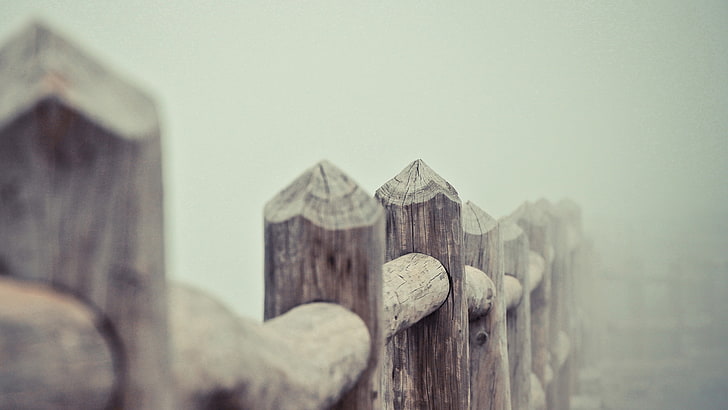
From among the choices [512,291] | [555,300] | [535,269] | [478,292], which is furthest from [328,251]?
[555,300]

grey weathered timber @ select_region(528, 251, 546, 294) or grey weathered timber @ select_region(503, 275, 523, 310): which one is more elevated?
grey weathered timber @ select_region(528, 251, 546, 294)

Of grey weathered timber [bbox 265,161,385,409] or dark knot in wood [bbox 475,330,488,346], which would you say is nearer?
grey weathered timber [bbox 265,161,385,409]

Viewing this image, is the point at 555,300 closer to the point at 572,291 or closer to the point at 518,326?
the point at 572,291

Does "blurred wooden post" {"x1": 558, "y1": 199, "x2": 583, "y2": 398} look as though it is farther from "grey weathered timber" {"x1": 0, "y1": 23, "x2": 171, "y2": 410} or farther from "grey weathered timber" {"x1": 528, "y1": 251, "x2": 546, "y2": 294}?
"grey weathered timber" {"x1": 0, "y1": 23, "x2": 171, "y2": 410}

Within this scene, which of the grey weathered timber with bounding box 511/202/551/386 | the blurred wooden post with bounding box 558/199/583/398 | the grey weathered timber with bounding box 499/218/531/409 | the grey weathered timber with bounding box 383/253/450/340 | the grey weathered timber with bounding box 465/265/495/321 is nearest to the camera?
the grey weathered timber with bounding box 383/253/450/340

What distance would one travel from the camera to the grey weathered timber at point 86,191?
426 mm

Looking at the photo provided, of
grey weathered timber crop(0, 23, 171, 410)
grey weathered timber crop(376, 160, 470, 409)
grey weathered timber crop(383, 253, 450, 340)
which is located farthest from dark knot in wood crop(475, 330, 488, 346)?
grey weathered timber crop(0, 23, 171, 410)

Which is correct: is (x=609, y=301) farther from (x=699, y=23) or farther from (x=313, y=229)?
(x=699, y=23)

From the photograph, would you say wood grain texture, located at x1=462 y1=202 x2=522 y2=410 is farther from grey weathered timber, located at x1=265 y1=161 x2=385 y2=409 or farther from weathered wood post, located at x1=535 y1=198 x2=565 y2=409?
weathered wood post, located at x1=535 y1=198 x2=565 y2=409

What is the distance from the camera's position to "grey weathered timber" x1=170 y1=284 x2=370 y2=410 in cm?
54

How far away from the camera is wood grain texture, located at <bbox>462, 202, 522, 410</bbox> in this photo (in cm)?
204

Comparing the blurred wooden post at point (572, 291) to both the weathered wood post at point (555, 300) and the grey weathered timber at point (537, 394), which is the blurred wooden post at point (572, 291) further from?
the grey weathered timber at point (537, 394)

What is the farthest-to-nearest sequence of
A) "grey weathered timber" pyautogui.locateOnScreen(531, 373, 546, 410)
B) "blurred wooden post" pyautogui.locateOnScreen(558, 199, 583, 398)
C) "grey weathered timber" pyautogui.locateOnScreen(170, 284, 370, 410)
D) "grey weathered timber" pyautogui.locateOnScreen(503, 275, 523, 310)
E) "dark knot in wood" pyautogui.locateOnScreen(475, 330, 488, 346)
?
"blurred wooden post" pyautogui.locateOnScreen(558, 199, 583, 398) < "grey weathered timber" pyautogui.locateOnScreen(531, 373, 546, 410) < "grey weathered timber" pyautogui.locateOnScreen(503, 275, 523, 310) < "dark knot in wood" pyautogui.locateOnScreen(475, 330, 488, 346) < "grey weathered timber" pyautogui.locateOnScreen(170, 284, 370, 410)

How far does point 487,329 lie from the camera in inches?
80.5
